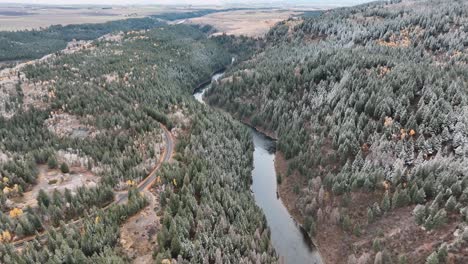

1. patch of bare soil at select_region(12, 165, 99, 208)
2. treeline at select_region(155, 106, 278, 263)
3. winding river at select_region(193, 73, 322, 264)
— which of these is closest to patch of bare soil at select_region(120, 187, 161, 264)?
treeline at select_region(155, 106, 278, 263)

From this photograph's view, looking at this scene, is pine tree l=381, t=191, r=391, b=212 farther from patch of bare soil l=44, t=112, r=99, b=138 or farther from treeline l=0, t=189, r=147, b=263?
patch of bare soil l=44, t=112, r=99, b=138

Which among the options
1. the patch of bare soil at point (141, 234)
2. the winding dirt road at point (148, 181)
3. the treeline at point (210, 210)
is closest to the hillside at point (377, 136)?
the treeline at point (210, 210)

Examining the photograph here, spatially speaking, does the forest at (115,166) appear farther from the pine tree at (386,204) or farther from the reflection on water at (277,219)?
the pine tree at (386,204)

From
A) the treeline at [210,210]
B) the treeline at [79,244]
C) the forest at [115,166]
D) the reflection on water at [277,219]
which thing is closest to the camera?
the treeline at [79,244]

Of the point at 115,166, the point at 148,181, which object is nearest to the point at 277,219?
the point at 148,181

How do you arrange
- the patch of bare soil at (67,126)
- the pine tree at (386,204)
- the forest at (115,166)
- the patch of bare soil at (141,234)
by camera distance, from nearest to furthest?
the patch of bare soil at (141,234) → the forest at (115,166) → the pine tree at (386,204) → the patch of bare soil at (67,126)

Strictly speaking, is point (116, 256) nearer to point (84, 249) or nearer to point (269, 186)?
point (84, 249)

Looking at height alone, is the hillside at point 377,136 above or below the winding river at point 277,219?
above
